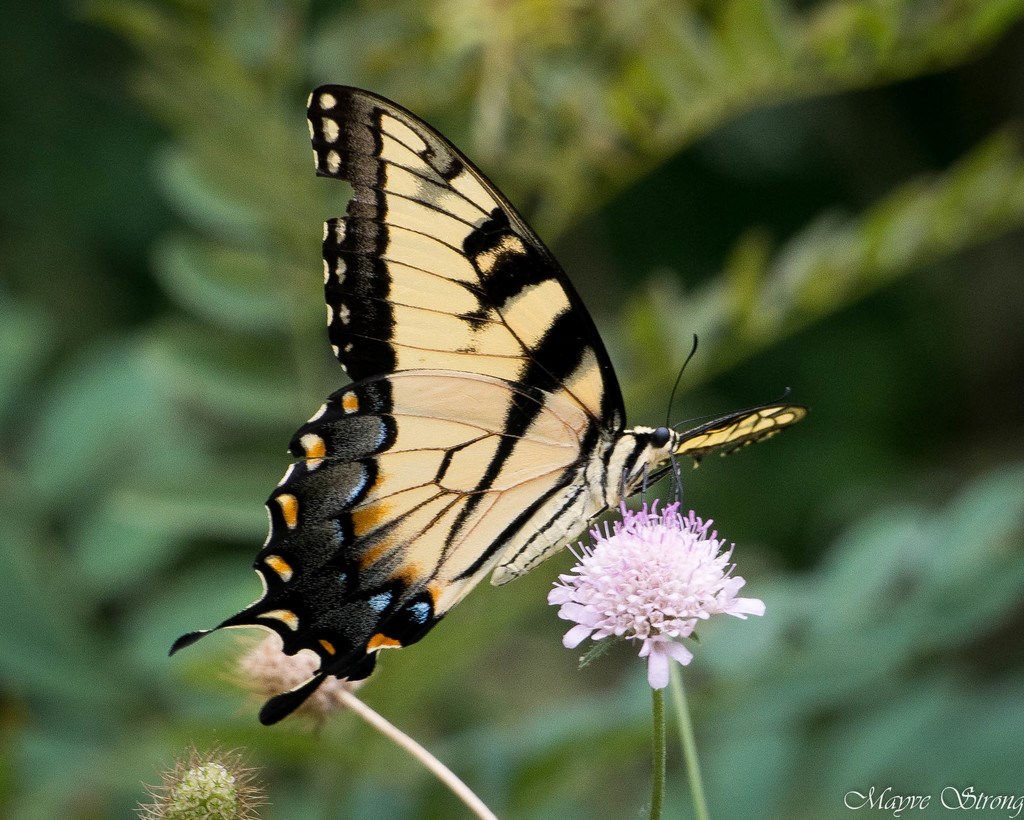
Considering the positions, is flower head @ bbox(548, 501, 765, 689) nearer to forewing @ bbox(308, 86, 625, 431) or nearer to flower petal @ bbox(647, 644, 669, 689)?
flower petal @ bbox(647, 644, 669, 689)

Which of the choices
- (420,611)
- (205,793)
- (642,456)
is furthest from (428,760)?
(642,456)

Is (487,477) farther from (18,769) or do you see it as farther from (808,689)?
(18,769)

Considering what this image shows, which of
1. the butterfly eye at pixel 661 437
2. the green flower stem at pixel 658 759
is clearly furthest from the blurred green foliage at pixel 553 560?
the green flower stem at pixel 658 759

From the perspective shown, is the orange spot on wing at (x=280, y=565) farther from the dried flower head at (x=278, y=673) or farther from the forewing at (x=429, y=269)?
the forewing at (x=429, y=269)

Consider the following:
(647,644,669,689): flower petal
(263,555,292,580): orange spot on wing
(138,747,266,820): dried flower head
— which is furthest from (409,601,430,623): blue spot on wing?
(138,747,266,820): dried flower head

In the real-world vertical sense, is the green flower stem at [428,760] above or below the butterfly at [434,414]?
below

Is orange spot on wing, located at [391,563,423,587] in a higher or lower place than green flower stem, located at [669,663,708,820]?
higher

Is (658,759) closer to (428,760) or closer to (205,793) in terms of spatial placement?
(428,760)

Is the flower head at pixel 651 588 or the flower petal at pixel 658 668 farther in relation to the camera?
the flower head at pixel 651 588
